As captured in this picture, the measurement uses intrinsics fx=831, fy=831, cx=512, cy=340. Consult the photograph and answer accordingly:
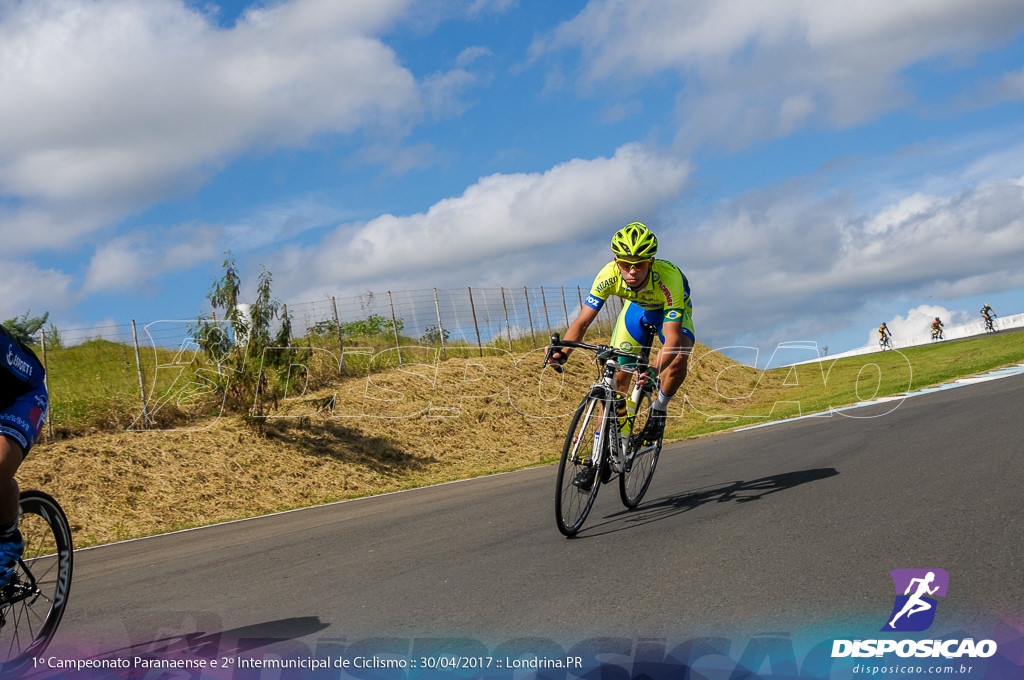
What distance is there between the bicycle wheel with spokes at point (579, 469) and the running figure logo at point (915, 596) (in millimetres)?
2470

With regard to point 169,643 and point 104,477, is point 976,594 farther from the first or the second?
point 104,477

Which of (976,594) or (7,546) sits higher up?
(7,546)

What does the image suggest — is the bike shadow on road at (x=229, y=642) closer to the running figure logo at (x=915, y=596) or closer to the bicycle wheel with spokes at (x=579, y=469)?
the bicycle wheel with spokes at (x=579, y=469)

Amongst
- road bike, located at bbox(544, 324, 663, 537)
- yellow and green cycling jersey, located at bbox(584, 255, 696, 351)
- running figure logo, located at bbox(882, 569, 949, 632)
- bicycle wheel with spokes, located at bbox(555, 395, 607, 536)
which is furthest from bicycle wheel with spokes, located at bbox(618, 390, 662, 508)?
running figure logo, located at bbox(882, 569, 949, 632)

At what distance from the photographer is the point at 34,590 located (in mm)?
4371

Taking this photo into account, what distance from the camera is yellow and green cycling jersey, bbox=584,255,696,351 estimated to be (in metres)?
7.50

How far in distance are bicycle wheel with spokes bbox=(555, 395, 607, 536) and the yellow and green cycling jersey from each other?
889 millimetres

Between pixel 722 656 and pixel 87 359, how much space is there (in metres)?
16.2

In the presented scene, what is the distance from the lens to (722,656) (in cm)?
351

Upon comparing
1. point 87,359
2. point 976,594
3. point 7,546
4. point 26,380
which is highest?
point 87,359

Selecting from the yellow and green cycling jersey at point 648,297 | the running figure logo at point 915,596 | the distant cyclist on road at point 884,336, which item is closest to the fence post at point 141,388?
the yellow and green cycling jersey at point 648,297

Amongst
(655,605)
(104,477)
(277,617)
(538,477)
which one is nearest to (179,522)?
(104,477)

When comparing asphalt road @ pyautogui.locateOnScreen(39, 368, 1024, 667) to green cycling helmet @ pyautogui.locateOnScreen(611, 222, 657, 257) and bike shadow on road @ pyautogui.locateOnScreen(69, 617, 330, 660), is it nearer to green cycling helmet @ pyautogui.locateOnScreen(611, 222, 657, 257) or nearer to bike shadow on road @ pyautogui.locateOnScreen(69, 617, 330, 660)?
bike shadow on road @ pyautogui.locateOnScreen(69, 617, 330, 660)

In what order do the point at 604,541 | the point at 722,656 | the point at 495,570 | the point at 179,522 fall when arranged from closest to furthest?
the point at 722,656
the point at 495,570
the point at 604,541
the point at 179,522
